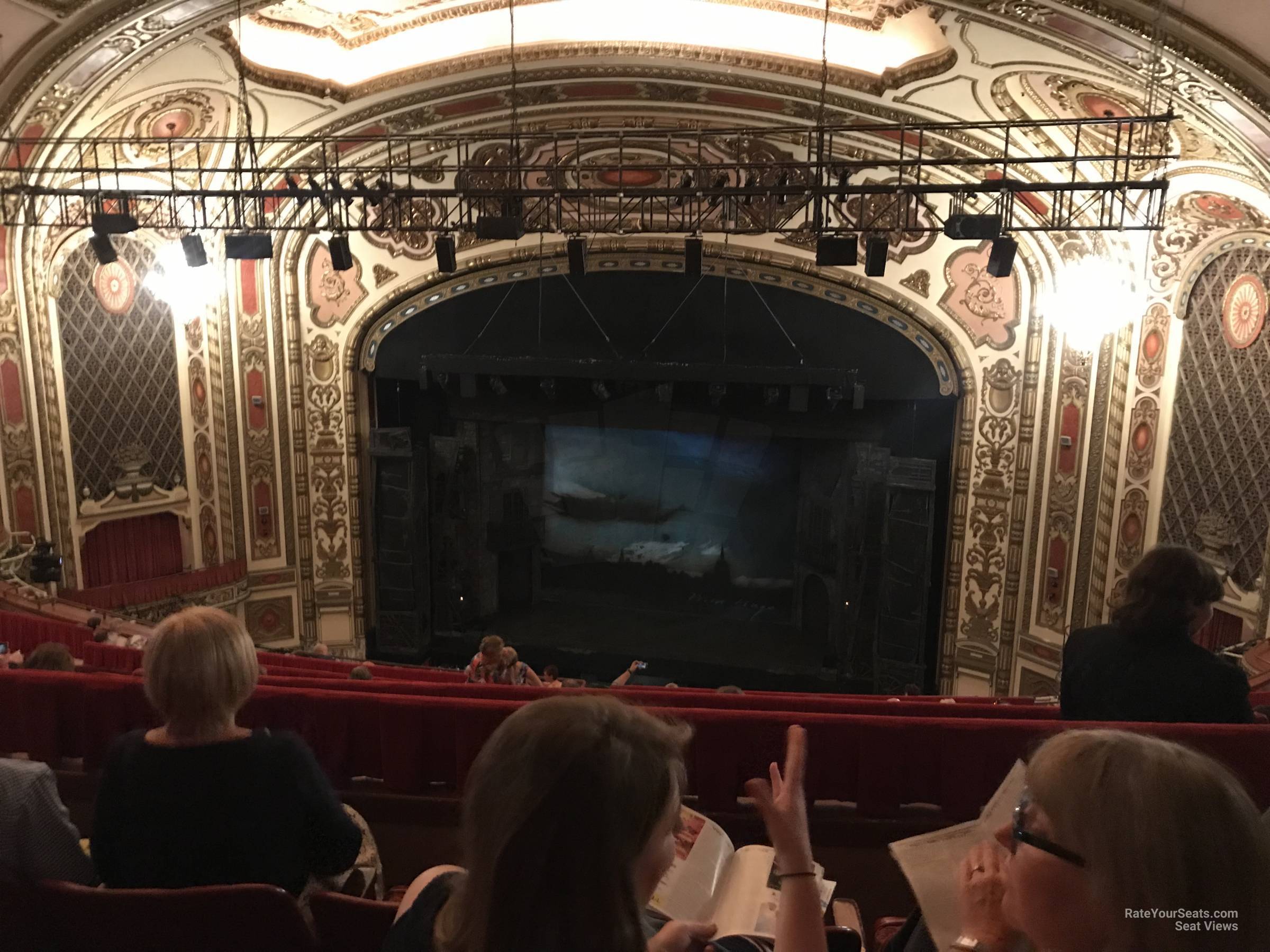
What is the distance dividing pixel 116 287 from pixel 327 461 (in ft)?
9.98

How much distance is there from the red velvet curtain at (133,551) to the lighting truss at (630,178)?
3287mm

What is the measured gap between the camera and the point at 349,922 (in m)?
2.09

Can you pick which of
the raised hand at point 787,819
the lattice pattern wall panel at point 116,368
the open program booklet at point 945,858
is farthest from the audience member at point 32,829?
the lattice pattern wall panel at point 116,368

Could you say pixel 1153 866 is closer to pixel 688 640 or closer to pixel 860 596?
pixel 860 596

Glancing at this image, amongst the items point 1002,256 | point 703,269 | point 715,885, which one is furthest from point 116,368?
point 715,885

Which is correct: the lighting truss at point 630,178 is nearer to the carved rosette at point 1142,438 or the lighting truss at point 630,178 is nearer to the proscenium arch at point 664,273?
the proscenium arch at point 664,273

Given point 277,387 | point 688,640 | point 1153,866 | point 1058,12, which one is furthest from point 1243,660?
point 277,387

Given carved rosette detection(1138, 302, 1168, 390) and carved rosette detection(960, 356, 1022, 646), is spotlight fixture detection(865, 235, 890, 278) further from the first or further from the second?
carved rosette detection(960, 356, 1022, 646)

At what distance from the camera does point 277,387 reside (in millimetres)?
12148

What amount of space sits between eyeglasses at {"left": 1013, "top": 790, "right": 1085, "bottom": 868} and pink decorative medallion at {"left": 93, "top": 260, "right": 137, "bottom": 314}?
442 inches

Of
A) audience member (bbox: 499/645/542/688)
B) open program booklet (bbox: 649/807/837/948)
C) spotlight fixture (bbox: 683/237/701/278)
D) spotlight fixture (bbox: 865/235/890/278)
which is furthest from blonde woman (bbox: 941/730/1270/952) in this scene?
spotlight fixture (bbox: 683/237/701/278)

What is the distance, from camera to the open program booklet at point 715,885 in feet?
6.25

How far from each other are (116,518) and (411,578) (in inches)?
134

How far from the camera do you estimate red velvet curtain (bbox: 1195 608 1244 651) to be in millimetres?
8785
